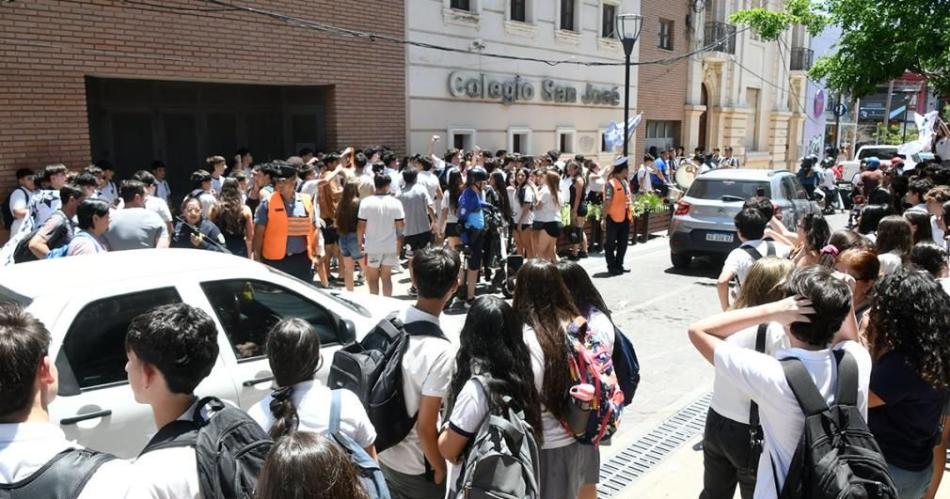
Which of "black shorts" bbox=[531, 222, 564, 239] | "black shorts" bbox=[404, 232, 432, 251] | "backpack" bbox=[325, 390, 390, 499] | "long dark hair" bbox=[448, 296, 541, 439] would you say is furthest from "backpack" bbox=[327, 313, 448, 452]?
"black shorts" bbox=[531, 222, 564, 239]

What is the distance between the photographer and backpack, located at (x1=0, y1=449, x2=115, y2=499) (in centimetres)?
196

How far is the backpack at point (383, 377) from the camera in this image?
10.1ft

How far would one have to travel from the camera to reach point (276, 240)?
7387 millimetres

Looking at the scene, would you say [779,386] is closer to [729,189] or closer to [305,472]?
[305,472]

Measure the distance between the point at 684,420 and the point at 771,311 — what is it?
3.54 metres

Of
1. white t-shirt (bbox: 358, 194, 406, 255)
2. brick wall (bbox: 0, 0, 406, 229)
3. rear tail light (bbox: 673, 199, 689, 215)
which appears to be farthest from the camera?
rear tail light (bbox: 673, 199, 689, 215)

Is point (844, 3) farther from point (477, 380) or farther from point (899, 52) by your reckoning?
point (477, 380)

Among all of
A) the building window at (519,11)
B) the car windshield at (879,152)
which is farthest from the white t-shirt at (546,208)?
the car windshield at (879,152)

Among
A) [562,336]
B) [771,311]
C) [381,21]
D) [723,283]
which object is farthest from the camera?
[381,21]

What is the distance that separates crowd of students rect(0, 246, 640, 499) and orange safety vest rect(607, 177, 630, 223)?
8086mm

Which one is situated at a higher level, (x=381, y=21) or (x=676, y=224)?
(x=381, y=21)

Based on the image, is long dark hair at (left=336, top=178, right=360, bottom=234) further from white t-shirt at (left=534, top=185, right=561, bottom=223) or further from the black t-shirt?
the black t-shirt

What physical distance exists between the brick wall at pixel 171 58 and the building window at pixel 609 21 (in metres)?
8.24

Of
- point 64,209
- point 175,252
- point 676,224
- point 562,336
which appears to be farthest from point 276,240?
point 676,224
